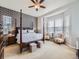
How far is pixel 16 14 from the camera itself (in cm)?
709

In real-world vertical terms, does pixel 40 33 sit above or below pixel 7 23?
below

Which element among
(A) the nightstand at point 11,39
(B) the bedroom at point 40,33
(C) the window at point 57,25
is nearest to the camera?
(B) the bedroom at point 40,33

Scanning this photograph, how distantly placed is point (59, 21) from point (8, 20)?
4.47 meters

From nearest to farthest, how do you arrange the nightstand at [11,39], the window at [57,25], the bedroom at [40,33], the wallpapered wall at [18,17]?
1. the bedroom at [40,33]
2. the wallpapered wall at [18,17]
3. the nightstand at [11,39]
4. the window at [57,25]

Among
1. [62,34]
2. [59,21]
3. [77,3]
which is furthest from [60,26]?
[77,3]

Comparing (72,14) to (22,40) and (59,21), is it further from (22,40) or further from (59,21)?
(22,40)

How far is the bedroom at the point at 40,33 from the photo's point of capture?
4.58 meters

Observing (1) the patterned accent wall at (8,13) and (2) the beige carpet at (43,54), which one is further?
(1) the patterned accent wall at (8,13)

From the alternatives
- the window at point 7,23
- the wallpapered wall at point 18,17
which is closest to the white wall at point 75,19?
the wallpapered wall at point 18,17

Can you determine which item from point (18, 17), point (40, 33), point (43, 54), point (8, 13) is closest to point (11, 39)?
point (8, 13)

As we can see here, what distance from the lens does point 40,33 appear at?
7.68 m

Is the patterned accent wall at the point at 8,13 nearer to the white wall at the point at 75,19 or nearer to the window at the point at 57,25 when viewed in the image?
the window at the point at 57,25

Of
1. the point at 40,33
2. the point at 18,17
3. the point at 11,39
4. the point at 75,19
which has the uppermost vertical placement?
the point at 18,17

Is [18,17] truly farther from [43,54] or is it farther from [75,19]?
[75,19]
